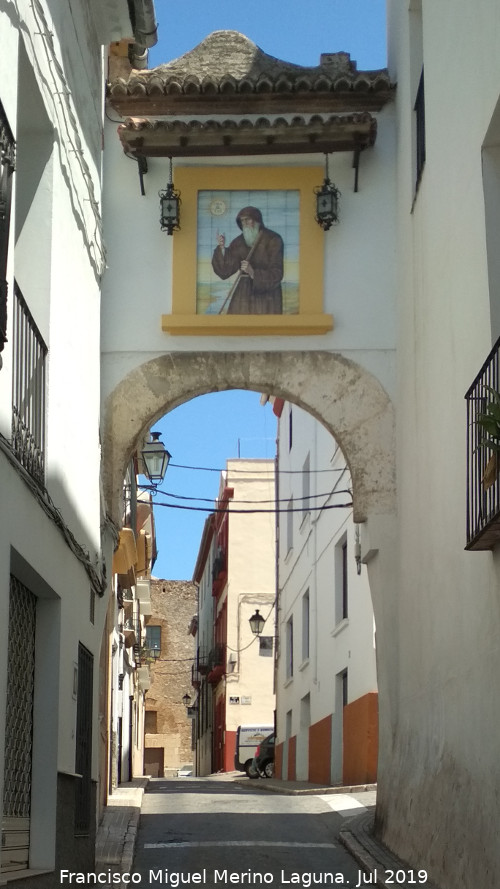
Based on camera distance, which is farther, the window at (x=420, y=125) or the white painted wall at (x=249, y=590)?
the white painted wall at (x=249, y=590)

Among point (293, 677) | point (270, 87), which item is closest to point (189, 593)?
point (293, 677)

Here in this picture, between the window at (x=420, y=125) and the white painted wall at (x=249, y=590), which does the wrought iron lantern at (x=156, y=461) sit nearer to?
the window at (x=420, y=125)

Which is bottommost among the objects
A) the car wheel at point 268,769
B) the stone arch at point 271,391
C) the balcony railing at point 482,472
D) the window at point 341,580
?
the car wheel at point 268,769

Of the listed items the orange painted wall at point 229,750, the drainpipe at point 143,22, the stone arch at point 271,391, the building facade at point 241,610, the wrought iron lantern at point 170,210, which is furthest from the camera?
the building facade at point 241,610

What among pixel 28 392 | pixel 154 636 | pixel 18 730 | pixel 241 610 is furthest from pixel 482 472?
pixel 154 636

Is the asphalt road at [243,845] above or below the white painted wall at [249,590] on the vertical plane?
below

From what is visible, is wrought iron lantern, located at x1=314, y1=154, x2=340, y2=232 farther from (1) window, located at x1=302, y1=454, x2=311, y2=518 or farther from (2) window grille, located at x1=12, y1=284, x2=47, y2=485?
(1) window, located at x1=302, y1=454, x2=311, y2=518

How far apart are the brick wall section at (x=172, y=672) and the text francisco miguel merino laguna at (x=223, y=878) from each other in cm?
4202

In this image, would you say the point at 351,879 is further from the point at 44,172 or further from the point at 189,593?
the point at 189,593

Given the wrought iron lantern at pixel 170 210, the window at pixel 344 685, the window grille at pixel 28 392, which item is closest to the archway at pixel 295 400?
the wrought iron lantern at pixel 170 210

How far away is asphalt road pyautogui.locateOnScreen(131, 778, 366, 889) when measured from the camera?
10062 mm

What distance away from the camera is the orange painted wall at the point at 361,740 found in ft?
56.1

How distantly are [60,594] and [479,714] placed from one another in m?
2.94

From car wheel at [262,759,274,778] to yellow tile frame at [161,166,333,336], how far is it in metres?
17.4
